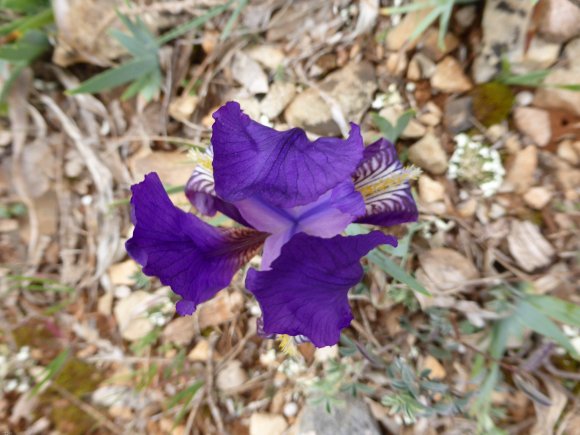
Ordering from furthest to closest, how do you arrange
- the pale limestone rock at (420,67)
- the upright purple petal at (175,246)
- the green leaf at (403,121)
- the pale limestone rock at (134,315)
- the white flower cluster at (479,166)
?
the pale limestone rock at (134,315) < the pale limestone rock at (420,67) < the white flower cluster at (479,166) < the green leaf at (403,121) < the upright purple petal at (175,246)

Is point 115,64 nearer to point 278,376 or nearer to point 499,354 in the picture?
point 278,376

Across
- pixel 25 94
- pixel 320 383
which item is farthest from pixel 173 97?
pixel 320 383

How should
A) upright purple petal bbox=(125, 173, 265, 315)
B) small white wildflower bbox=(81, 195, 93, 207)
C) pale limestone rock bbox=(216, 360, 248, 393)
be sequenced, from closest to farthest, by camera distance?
upright purple petal bbox=(125, 173, 265, 315)
pale limestone rock bbox=(216, 360, 248, 393)
small white wildflower bbox=(81, 195, 93, 207)

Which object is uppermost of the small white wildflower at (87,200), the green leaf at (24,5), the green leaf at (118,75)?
the green leaf at (24,5)

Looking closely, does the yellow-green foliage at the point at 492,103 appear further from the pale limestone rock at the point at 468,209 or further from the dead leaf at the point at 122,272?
the dead leaf at the point at 122,272

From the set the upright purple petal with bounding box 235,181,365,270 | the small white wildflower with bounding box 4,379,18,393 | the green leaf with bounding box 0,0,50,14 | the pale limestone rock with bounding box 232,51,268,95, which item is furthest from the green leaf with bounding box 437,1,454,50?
the small white wildflower with bounding box 4,379,18,393

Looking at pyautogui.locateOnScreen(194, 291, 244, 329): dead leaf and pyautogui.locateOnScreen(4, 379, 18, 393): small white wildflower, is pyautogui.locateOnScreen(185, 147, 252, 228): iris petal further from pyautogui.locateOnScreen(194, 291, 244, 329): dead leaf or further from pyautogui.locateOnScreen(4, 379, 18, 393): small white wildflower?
pyautogui.locateOnScreen(4, 379, 18, 393): small white wildflower

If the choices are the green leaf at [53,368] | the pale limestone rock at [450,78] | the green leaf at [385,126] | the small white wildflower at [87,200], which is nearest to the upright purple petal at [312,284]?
the green leaf at [385,126]
